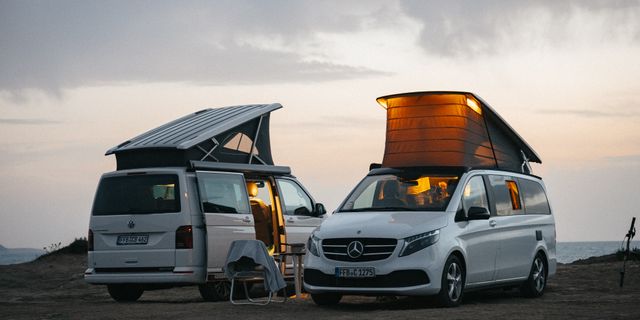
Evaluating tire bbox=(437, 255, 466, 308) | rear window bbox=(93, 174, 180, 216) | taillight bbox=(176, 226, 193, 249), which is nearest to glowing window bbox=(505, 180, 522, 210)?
tire bbox=(437, 255, 466, 308)

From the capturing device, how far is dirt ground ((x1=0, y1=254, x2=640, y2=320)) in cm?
1288

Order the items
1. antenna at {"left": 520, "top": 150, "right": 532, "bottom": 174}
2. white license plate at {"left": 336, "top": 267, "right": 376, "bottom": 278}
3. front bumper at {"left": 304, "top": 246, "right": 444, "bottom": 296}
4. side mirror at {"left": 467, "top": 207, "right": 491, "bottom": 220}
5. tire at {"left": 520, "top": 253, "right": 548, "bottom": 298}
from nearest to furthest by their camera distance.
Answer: front bumper at {"left": 304, "top": 246, "right": 444, "bottom": 296} → white license plate at {"left": 336, "top": 267, "right": 376, "bottom": 278} → side mirror at {"left": 467, "top": 207, "right": 491, "bottom": 220} → tire at {"left": 520, "top": 253, "right": 548, "bottom": 298} → antenna at {"left": 520, "top": 150, "right": 532, "bottom": 174}

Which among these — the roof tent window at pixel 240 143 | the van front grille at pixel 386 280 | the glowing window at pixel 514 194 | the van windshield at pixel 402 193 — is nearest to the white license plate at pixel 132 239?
the roof tent window at pixel 240 143

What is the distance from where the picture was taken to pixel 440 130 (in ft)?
50.9

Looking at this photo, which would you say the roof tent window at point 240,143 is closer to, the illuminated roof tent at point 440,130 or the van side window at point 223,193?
the van side window at point 223,193

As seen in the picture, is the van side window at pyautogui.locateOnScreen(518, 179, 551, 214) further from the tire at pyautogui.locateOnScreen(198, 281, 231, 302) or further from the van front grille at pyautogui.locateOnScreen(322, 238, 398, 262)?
the tire at pyautogui.locateOnScreen(198, 281, 231, 302)

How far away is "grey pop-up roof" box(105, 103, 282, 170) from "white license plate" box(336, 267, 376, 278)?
316cm

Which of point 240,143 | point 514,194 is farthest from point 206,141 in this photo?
point 514,194

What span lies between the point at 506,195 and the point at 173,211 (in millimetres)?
4882

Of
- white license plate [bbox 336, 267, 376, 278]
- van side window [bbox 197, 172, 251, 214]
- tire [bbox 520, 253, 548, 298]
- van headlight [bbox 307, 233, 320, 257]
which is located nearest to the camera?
white license plate [bbox 336, 267, 376, 278]

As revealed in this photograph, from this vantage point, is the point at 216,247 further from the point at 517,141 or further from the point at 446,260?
the point at 517,141

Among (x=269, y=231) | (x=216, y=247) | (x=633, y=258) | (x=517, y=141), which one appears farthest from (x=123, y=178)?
(x=633, y=258)

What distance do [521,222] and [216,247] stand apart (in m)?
4.55

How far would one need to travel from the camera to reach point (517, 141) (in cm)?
1714
